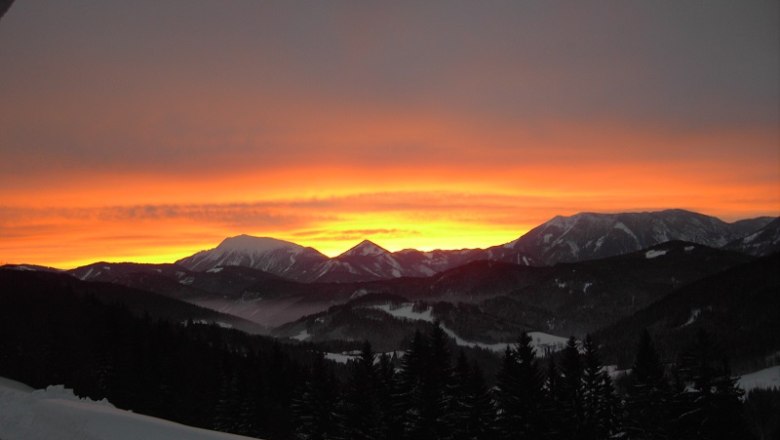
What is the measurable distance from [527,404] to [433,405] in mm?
5643

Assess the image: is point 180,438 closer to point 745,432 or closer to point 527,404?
point 527,404

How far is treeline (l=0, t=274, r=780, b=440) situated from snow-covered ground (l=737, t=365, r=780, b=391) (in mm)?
126199

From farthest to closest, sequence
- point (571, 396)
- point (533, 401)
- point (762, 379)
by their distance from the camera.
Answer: point (762, 379)
point (571, 396)
point (533, 401)

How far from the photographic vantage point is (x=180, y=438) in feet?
69.6

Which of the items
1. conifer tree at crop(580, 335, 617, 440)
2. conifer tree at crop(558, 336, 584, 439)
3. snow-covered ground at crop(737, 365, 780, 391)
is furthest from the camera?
snow-covered ground at crop(737, 365, 780, 391)

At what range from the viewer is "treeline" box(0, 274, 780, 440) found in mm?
33344

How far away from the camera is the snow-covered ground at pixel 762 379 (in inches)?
5748

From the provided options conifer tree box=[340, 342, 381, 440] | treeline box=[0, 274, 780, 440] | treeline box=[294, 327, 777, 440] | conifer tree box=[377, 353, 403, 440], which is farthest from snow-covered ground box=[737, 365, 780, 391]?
conifer tree box=[377, 353, 403, 440]

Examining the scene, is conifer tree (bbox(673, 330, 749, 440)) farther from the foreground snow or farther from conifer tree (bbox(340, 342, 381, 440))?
the foreground snow

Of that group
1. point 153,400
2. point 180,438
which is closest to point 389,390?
point 180,438

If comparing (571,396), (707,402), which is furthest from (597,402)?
(707,402)

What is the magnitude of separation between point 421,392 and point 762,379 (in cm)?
15437

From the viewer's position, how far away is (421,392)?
122ft

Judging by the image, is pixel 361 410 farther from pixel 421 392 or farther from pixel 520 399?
pixel 520 399
